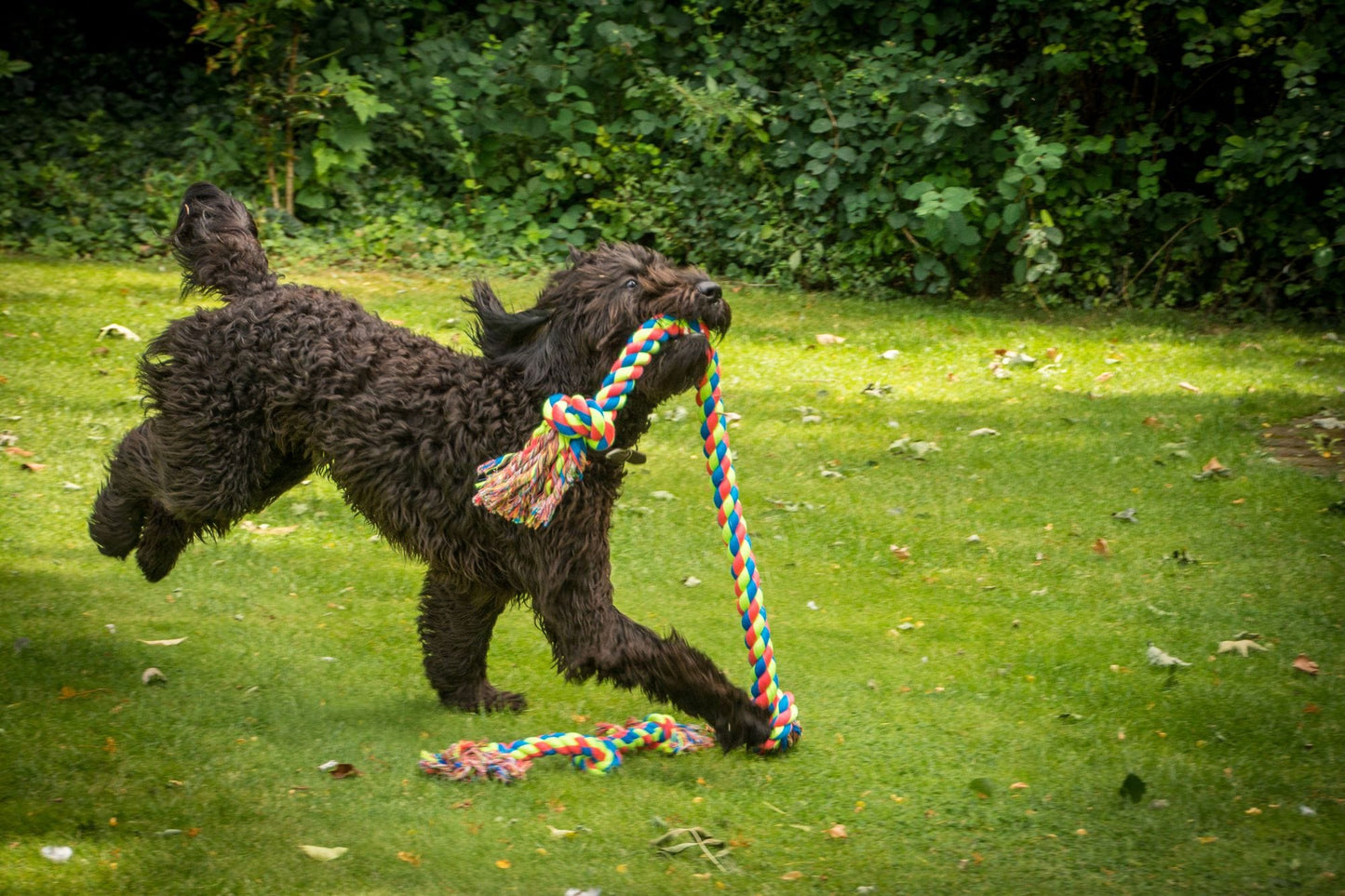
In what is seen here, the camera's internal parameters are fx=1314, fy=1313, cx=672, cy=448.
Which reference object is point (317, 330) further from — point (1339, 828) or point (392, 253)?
point (392, 253)

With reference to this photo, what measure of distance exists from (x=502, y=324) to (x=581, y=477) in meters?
0.64

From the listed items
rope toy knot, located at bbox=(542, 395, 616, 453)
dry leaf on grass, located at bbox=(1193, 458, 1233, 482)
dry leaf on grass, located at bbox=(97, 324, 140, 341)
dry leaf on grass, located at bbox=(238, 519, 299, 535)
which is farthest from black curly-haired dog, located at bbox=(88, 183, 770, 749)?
dry leaf on grass, located at bbox=(97, 324, 140, 341)

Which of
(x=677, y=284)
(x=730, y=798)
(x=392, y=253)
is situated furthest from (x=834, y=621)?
(x=392, y=253)

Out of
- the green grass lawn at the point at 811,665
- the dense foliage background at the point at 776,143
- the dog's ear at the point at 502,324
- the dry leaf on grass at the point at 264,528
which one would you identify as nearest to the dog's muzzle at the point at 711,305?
the dog's ear at the point at 502,324

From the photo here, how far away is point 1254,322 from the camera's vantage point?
11.2m

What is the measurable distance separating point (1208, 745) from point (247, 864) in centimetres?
336

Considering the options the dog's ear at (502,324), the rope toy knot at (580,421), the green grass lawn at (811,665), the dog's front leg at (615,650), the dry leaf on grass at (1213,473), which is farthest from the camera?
the dry leaf on grass at (1213,473)

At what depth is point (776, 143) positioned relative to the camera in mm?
12398

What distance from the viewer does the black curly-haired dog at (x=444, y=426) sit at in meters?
4.47

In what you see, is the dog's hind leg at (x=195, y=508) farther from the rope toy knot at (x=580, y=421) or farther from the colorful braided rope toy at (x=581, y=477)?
the rope toy knot at (x=580, y=421)

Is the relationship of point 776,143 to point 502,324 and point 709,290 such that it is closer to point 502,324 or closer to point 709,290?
point 502,324

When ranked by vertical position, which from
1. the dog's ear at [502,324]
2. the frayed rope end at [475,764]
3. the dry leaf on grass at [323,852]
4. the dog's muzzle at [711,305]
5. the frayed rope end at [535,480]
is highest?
the dog's muzzle at [711,305]

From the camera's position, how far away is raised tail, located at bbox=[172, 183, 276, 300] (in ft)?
17.1

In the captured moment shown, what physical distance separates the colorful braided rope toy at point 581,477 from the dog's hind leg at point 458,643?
42 centimetres
